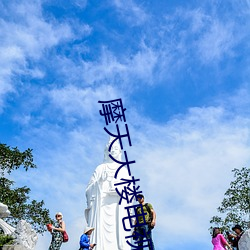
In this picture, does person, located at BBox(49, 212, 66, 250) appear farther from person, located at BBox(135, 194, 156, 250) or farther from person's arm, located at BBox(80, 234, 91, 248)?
person, located at BBox(135, 194, 156, 250)

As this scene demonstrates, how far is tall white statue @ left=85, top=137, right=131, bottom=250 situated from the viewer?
1396cm

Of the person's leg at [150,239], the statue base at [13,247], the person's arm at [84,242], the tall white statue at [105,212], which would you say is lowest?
the person's leg at [150,239]

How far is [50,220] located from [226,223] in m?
6.91

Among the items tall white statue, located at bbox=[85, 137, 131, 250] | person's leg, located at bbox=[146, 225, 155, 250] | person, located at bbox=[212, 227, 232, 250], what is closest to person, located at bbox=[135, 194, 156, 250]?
person's leg, located at bbox=[146, 225, 155, 250]

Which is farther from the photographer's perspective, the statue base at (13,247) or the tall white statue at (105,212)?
the tall white statue at (105,212)

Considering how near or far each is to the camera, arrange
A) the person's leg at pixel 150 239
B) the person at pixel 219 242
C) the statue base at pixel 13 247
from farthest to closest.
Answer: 1. the statue base at pixel 13 247
2. the person at pixel 219 242
3. the person's leg at pixel 150 239

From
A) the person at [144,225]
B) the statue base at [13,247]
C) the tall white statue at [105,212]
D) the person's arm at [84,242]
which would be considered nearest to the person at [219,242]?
the person at [144,225]

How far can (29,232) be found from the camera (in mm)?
9555

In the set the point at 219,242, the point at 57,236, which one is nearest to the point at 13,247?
the point at 57,236

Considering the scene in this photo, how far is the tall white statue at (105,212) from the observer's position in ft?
45.8

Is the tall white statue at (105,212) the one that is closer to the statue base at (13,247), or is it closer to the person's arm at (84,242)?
the statue base at (13,247)

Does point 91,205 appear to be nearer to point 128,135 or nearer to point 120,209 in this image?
point 120,209

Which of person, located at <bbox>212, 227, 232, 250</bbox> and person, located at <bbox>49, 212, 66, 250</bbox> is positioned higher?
person, located at <bbox>49, 212, 66, 250</bbox>

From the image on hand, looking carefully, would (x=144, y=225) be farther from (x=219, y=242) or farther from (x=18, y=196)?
(x=18, y=196)
